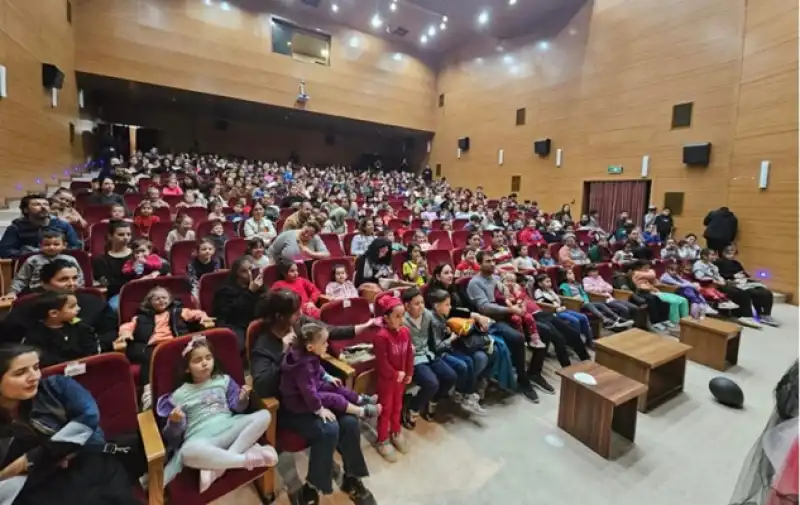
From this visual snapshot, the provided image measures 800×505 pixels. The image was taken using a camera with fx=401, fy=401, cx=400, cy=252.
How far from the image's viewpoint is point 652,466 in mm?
Result: 1498

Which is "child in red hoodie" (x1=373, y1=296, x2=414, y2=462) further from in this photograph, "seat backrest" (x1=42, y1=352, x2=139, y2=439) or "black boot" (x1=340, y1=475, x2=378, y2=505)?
"seat backrest" (x1=42, y1=352, x2=139, y2=439)

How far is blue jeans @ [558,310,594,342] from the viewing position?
2.39 metres

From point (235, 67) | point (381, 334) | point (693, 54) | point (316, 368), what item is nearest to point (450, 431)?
point (381, 334)

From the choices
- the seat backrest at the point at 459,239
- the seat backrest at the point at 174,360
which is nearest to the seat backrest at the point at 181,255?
the seat backrest at the point at 174,360

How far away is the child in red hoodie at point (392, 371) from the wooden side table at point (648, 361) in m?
1.10

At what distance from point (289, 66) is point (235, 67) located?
1060 mm

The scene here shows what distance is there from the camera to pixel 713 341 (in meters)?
2.42

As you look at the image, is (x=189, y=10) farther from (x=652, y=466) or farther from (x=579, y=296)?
(x=652, y=466)

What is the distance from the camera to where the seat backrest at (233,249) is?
2.67 m

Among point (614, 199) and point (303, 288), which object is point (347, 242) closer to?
point (303, 288)

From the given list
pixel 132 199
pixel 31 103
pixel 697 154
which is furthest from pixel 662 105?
pixel 31 103

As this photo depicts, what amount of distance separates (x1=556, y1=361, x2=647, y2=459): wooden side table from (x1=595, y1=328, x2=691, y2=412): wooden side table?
27cm

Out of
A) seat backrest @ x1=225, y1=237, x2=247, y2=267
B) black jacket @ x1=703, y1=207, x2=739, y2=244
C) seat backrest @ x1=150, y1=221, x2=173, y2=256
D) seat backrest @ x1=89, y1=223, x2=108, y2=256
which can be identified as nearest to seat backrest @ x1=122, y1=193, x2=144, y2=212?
seat backrest @ x1=150, y1=221, x2=173, y2=256

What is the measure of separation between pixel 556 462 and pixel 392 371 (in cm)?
70
